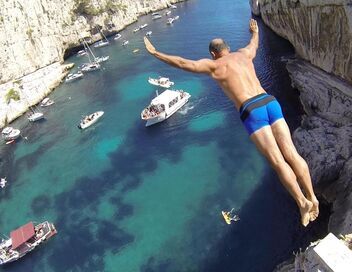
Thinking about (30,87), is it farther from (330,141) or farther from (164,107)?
(330,141)

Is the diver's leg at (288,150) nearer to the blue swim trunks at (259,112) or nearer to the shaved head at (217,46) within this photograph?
the blue swim trunks at (259,112)

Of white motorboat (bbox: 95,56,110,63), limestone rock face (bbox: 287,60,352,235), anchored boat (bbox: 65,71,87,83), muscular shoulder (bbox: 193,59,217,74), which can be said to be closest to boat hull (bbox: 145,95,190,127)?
limestone rock face (bbox: 287,60,352,235)

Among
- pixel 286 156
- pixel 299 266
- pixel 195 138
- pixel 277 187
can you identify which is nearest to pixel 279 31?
pixel 195 138

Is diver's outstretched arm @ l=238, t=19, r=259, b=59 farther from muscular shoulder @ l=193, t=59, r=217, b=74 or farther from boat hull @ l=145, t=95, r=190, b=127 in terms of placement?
boat hull @ l=145, t=95, r=190, b=127

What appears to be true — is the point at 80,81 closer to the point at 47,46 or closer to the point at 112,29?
the point at 47,46

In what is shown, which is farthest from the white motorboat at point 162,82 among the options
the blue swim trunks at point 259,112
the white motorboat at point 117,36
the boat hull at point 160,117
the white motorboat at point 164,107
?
the blue swim trunks at point 259,112

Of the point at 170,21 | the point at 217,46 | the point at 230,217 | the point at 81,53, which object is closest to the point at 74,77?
the point at 81,53
